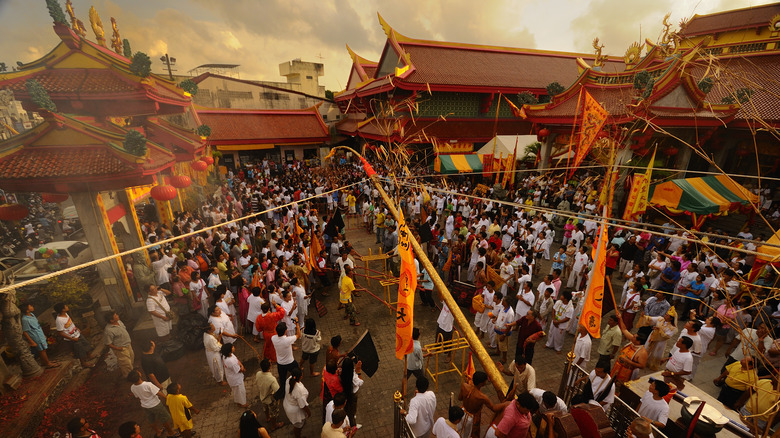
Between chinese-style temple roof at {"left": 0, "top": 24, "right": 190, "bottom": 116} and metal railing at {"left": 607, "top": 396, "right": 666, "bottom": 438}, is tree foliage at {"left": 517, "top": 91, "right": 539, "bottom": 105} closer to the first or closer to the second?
metal railing at {"left": 607, "top": 396, "right": 666, "bottom": 438}

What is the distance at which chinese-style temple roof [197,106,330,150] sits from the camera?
98.2 ft

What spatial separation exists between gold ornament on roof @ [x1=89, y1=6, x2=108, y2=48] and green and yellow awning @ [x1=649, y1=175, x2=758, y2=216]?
18982 mm

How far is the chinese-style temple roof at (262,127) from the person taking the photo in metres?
29.9

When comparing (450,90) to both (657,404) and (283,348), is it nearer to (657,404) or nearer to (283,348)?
(283,348)

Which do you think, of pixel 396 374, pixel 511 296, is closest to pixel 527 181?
pixel 511 296

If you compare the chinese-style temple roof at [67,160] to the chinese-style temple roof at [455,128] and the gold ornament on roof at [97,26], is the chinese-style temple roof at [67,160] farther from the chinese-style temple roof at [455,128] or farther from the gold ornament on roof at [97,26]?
the chinese-style temple roof at [455,128]

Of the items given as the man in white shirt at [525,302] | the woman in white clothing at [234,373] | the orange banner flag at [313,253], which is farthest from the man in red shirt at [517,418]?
the orange banner flag at [313,253]

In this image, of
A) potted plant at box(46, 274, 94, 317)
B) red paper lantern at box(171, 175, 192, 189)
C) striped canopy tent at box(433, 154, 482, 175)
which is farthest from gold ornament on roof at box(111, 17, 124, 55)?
striped canopy tent at box(433, 154, 482, 175)

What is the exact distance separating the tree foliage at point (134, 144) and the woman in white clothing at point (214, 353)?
4836 millimetres

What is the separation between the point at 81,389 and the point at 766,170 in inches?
1041

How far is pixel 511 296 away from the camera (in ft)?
31.5

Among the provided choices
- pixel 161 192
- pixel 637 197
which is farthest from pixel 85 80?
pixel 637 197

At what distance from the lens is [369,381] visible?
743cm

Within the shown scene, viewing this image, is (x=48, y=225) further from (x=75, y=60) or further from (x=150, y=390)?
(x=150, y=390)
